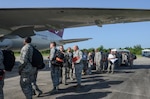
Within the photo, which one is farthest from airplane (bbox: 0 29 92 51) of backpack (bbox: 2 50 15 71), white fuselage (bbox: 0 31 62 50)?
backpack (bbox: 2 50 15 71)

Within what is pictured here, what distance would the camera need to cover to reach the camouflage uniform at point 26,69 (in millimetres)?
7617

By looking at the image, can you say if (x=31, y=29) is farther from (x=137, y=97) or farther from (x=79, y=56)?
(x=137, y=97)

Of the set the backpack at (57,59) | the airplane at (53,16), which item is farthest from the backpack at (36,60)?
the airplane at (53,16)

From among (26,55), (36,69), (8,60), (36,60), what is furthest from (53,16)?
(8,60)

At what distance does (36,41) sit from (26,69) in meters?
20.0

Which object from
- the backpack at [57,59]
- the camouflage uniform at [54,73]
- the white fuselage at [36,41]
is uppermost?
the white fuselage at [36,41]

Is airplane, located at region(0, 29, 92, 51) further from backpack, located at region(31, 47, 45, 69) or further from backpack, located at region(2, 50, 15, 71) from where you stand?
backpack, located at region(2, 50, 15, 71)

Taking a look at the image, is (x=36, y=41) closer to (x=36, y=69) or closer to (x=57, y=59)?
(x=57, y=59)

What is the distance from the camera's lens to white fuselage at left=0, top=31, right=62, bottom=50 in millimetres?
23919

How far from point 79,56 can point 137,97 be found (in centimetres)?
343

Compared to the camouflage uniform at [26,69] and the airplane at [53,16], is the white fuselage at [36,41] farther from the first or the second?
the camouflage uniform at [26,69]

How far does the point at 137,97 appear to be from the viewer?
907cm

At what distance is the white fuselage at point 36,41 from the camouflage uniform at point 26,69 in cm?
1446

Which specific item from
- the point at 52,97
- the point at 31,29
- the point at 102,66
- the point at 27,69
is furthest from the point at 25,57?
the point at 102,66
